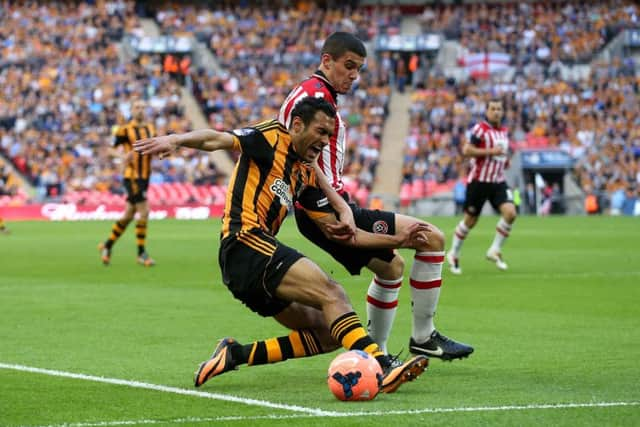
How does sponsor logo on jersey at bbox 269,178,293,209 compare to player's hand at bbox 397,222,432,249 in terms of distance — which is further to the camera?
player's hand at bbox 397,222,432,249

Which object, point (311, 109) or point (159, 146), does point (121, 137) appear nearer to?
point (311, 109)

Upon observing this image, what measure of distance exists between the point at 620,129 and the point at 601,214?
16.7 ft

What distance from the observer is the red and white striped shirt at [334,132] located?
8.61 metres

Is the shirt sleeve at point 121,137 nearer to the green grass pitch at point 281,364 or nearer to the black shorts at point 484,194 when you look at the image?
the green grass pitch at point 281,364

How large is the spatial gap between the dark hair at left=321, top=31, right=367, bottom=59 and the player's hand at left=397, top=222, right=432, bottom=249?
1.39 meters

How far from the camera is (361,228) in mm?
8383

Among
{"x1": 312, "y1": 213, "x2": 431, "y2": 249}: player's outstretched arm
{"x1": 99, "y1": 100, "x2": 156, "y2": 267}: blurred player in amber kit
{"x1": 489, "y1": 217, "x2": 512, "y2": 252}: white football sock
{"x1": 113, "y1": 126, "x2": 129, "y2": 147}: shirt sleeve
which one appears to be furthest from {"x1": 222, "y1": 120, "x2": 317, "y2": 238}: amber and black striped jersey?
{"x1": 113, "y1": 126, "x2": 129, "y2": 147}: shirt sleeve

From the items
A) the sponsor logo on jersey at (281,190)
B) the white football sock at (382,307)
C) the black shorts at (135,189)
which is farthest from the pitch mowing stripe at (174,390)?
the black shorts at (135,189)

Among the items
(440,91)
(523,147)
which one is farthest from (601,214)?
(440,91)

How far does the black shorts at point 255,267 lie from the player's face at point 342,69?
66.6 inches

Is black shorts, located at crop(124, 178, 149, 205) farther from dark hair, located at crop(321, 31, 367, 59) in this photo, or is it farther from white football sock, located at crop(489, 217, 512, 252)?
dark hair, located at crop(321, 31, 367, 59)

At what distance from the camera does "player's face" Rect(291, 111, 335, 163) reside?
25.2 feet

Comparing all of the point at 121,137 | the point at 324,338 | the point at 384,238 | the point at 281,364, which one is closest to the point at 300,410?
the point at 324,338

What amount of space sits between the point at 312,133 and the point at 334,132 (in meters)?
1.03
